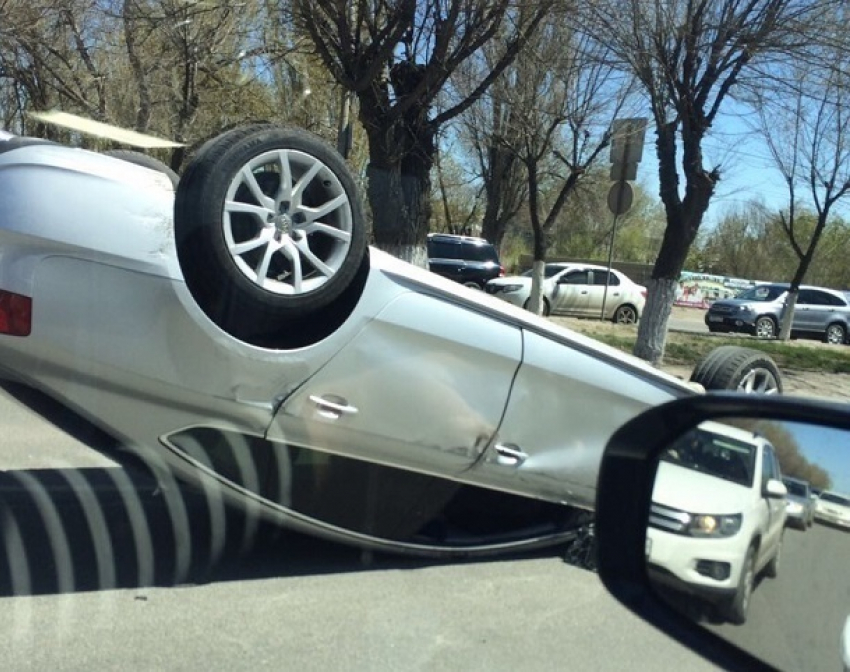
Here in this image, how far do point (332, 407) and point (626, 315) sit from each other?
801 inches

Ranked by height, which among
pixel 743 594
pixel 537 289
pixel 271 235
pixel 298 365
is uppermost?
pixel 271 235

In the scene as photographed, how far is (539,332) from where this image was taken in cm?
445

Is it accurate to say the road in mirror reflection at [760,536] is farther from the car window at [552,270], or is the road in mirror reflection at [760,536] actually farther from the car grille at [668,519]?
the car window at [552,270]

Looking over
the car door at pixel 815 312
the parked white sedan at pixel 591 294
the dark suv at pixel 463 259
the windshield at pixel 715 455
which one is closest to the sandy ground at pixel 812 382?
the parked white sedan at pixel 591 294

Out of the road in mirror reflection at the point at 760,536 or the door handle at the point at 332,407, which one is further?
the door handle at the point at 332,407

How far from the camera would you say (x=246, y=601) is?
4.23 m

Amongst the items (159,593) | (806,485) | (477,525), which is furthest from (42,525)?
(806,485)

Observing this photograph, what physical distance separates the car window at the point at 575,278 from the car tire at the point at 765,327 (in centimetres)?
576

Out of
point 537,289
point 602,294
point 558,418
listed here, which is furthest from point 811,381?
point 558,418

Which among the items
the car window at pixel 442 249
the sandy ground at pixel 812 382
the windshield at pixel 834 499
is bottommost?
the sandy ground at pixel 812 382

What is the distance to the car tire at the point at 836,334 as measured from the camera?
26.3 meters

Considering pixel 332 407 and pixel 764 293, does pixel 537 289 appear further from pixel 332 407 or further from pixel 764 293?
pixel 332 407

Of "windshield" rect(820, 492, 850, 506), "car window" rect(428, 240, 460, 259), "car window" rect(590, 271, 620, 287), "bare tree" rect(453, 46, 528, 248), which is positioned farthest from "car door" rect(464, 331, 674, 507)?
"car window" rect(428, 240, 460, 259)

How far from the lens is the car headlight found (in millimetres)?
2217
